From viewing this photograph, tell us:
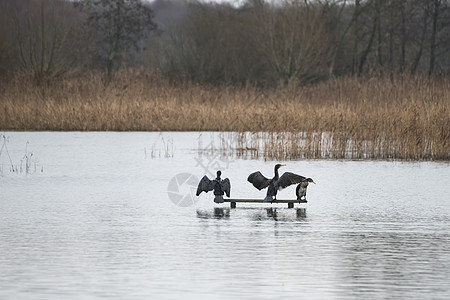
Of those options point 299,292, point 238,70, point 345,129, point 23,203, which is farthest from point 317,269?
point 238,70

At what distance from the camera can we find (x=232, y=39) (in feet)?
102

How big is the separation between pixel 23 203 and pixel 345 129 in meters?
7.57

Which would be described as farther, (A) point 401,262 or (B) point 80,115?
(B) point 80,115

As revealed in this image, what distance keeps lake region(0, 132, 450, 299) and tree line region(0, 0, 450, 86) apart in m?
12.6

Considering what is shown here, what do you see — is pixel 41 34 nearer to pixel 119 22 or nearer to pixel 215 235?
pixel 119 22

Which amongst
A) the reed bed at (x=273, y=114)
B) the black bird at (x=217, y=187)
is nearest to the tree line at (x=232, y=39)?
the reed bed at (x=273, y=114)

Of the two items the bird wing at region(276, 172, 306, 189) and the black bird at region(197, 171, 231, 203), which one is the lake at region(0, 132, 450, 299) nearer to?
the black bird at region(197, 171, 231, 203)

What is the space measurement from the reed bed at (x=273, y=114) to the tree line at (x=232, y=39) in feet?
6.14

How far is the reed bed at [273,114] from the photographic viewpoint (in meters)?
15.2

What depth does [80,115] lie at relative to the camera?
802 inches

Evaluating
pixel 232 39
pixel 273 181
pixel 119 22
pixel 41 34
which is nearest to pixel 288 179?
pixel 273 181

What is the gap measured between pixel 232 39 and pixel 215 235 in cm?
2409

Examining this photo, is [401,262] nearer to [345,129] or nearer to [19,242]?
[19,242]

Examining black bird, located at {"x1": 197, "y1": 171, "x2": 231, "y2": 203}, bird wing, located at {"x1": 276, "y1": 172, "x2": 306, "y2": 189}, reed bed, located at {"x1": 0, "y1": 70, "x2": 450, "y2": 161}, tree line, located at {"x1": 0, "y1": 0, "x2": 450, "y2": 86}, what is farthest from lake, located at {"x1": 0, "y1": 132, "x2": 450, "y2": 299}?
tree line, located at {"x1": 0, "y1": 0, "x2": 450, "y2": 86}
